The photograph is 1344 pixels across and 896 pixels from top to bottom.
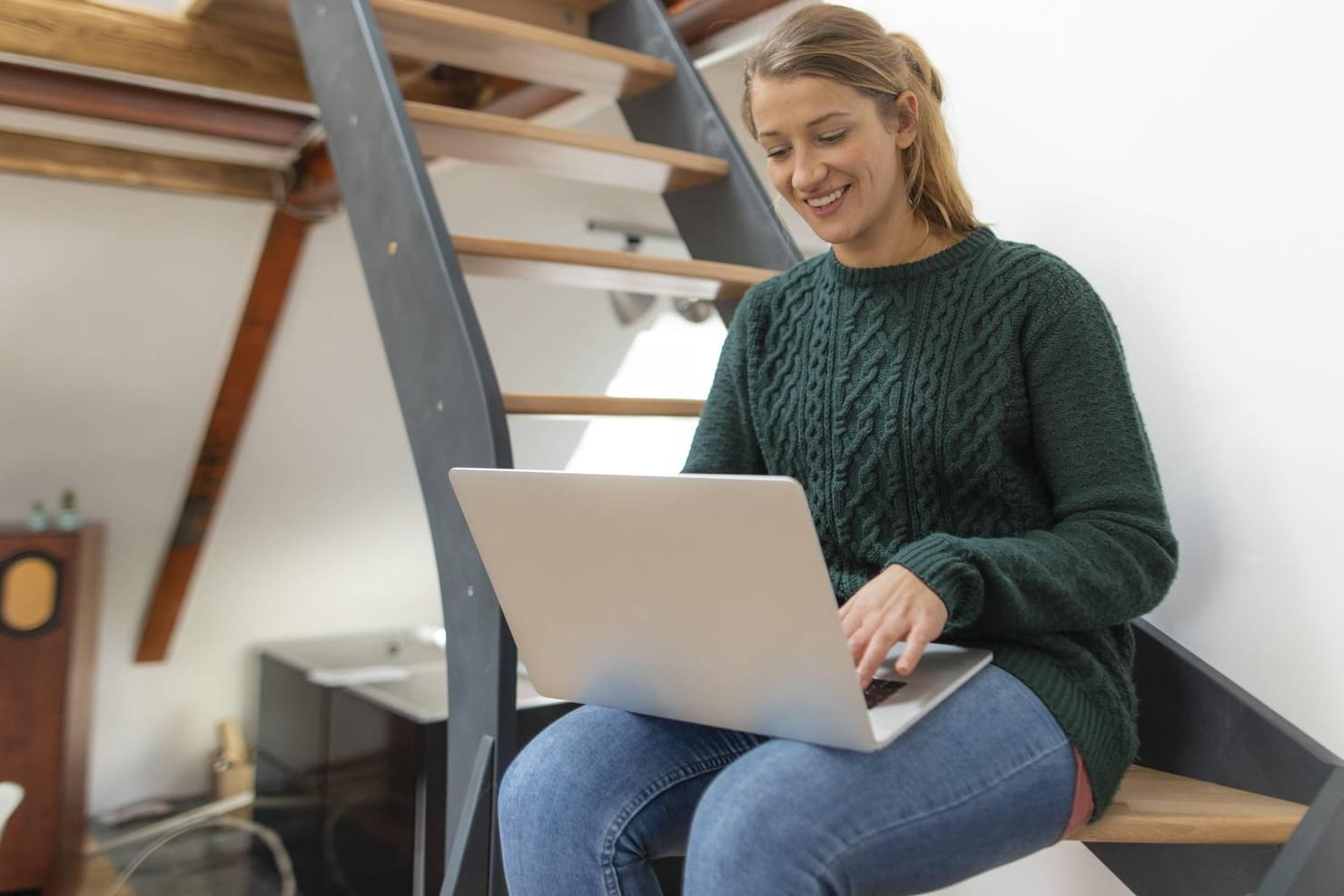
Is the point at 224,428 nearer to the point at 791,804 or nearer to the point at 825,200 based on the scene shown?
the point at 825,200

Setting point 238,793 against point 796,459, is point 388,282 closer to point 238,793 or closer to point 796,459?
point 796,459

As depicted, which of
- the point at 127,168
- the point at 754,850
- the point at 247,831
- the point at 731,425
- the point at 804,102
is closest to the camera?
the point at 754,850

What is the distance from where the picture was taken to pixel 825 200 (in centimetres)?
120

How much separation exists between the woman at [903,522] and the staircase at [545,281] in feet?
0.56

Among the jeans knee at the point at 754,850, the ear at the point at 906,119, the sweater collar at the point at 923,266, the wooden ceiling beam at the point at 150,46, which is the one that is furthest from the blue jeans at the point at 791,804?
the wooden ceiling beam at the point at 150,46

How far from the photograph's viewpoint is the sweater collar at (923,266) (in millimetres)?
1208

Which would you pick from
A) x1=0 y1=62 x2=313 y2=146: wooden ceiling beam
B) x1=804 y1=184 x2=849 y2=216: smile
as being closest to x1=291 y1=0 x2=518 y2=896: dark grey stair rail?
x1=804 y1=184 x2=849 y2=216: smile

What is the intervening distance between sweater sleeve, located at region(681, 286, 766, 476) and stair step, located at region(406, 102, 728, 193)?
0.58 meters

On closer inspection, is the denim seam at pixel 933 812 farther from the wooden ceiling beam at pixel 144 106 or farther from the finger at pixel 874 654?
the wooden ceiling beam at pixel 144 106

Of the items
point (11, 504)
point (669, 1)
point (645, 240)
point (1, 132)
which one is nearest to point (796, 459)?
point (669, 1)

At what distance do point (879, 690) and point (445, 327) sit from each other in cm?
77

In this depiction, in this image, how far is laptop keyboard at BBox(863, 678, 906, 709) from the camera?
94cm

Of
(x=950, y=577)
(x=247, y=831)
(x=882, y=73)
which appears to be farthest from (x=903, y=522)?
(x=247, y=831)

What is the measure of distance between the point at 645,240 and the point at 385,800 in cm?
184
